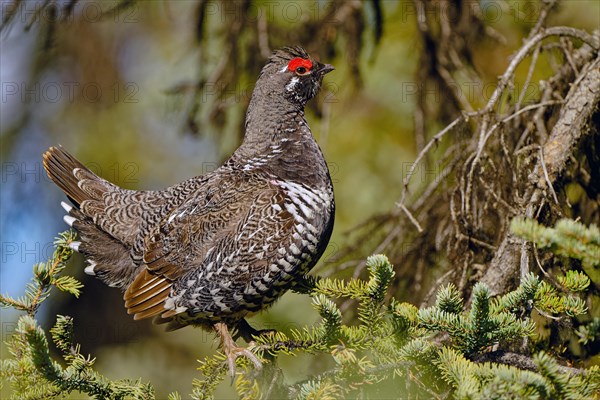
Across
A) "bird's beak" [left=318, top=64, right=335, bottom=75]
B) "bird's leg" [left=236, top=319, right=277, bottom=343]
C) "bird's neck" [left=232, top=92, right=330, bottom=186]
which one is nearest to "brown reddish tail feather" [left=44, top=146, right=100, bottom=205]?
"bird's neck" [left=232, top=92, right=330, bottom=186]

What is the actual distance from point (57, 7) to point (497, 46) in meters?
3.05

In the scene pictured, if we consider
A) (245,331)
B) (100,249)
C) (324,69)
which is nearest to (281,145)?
(324,69)

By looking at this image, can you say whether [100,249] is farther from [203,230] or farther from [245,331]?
[245,331]

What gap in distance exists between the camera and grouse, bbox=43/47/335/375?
3.15 m

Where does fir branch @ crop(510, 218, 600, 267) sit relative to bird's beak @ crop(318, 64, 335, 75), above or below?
below

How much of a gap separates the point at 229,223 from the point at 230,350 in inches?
24.4

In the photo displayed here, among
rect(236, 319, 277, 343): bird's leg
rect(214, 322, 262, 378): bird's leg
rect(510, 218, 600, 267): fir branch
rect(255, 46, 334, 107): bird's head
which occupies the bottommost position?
rect(236, 319, 277, 343): bird's leg

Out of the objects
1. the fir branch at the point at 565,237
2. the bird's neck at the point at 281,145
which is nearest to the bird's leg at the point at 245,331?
the bird's neck at the point at 281,145

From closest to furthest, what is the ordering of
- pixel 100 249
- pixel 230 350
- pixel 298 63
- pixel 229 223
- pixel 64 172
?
pixel 230 350 → pixel 229 223 → pixel 298 63 → pixel 100 249 → pixel 64 172

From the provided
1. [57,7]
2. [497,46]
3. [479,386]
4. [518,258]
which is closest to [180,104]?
[57,7]

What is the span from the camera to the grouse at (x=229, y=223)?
124 inches

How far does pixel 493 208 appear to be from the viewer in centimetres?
303

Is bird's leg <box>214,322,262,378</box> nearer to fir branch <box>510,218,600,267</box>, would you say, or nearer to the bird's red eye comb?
the bird's red eye comb

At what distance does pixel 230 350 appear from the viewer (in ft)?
10.3
